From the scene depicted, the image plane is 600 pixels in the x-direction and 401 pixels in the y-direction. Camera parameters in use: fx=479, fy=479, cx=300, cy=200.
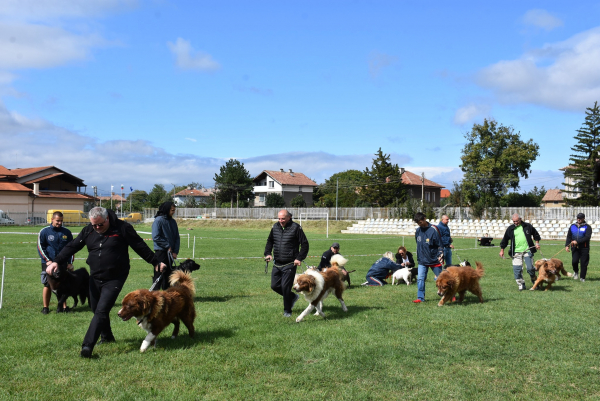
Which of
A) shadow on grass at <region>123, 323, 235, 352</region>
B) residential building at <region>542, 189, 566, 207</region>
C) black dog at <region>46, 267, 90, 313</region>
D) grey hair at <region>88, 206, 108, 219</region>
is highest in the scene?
residential building at <region>542, 189, 566, 207</region>

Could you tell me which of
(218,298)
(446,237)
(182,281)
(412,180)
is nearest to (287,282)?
(182,281)

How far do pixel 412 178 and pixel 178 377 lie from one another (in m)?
87.2

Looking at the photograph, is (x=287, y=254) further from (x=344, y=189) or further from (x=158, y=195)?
(x=158, y=195)

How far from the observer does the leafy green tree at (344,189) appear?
8306 centimetres

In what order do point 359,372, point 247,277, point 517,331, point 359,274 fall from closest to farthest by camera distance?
point 359,372 < point 517,331 < point 247,277 < point 359,274

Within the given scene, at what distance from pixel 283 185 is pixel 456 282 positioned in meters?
84.1

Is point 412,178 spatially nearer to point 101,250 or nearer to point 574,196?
point 574,196

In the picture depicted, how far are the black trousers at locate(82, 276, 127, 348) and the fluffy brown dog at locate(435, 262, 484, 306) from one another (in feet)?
20.5

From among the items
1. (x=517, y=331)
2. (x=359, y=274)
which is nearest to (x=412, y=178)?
(x=359, y=274)

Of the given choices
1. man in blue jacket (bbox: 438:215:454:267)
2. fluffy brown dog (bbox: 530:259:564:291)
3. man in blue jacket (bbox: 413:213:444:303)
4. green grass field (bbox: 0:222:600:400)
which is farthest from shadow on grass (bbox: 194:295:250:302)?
fluffy brown dog (bbox: 530:259:564:291)

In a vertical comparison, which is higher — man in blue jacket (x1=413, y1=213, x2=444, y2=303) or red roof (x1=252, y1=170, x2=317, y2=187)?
red roof (x1=252, y1=170, x2=317, y2=187)

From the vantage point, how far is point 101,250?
641 cm

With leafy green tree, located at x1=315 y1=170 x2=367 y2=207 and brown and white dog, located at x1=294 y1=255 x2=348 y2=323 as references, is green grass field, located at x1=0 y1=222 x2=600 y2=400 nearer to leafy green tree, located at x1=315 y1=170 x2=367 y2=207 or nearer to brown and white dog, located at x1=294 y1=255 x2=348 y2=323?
brown and white dog, located at x1=294 y1=255 x2=348 y2=323

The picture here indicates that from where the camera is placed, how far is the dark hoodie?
6414 millimetres
